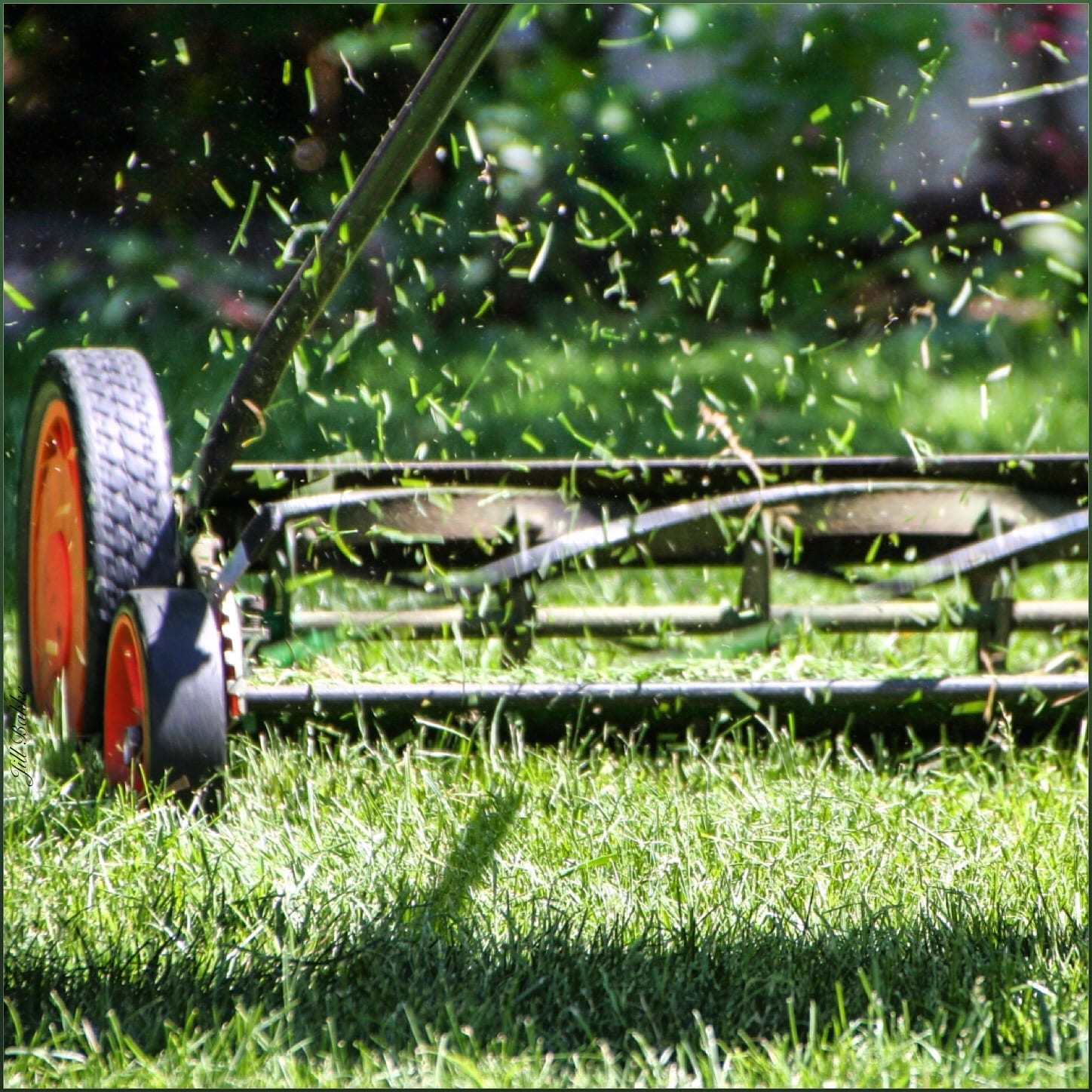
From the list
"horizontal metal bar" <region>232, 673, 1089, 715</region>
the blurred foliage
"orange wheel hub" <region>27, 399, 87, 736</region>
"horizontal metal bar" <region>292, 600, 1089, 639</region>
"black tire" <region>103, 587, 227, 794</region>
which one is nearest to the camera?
"black tire" <region>103, 587, 227, 794</region>

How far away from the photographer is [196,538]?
75.9 inches

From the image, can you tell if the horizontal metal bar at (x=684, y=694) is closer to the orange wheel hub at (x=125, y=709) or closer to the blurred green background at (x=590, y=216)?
the orange wheel hub at (x=125, y=709)

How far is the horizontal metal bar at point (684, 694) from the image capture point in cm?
187

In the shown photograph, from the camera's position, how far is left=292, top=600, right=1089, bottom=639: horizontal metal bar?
95.5 inches

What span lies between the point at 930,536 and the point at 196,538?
139cm

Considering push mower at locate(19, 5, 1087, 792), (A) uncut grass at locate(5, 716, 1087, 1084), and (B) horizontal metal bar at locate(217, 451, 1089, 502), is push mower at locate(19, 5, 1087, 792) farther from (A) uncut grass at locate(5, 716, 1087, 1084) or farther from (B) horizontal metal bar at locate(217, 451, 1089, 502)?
(A) uncut grass at locate(5, 716, 1087, 1084)

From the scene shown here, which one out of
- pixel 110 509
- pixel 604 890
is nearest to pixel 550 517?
pixel 110 509

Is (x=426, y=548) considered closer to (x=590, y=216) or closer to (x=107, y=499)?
(x=107, y=499)

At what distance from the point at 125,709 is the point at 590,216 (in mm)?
3834

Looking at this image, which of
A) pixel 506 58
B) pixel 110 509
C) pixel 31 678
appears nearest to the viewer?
pixel 110 509

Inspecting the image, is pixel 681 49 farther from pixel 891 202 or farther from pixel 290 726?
pixel 290 726

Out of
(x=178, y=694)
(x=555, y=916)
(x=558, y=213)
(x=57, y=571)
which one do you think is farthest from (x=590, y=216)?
(x=555, y=916)

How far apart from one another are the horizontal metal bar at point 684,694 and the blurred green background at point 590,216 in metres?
2.50

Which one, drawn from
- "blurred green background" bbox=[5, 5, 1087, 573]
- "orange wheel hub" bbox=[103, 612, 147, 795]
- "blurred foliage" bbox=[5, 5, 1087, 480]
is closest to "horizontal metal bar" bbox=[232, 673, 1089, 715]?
"orange wheel hub" bbox=[103, 612, 147, 795]
